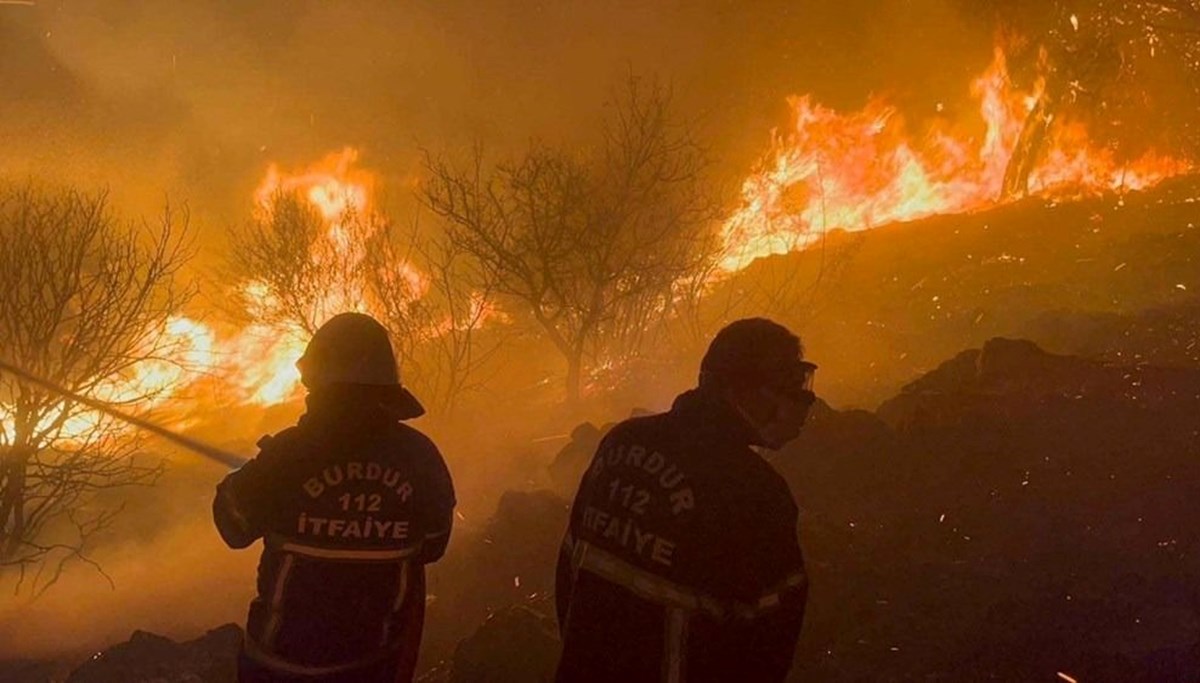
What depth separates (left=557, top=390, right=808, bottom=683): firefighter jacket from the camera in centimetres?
252

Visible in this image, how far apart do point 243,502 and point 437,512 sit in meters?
0.67

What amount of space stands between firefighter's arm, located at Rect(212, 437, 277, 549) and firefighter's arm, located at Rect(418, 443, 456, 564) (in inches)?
22.5

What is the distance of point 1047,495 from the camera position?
27.2 ft

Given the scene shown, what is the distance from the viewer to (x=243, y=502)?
124 inches

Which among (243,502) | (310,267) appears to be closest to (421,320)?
(310,267)

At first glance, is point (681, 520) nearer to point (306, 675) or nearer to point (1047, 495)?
point (306, 675)

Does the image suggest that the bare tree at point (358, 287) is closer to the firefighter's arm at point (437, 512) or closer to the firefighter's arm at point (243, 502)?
the firefighter's arm at point (437, 512)

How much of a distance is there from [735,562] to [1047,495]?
271 inches

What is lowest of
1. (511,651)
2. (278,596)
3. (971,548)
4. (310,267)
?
(971,548)

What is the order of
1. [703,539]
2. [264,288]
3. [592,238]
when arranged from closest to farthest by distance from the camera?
[703,539], [592,238], [264,288]

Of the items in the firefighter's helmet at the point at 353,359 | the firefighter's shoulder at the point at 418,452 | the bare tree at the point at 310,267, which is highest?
the bare tree at the point at 310,267

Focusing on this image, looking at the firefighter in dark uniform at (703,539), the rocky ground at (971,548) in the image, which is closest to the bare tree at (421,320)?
the rocky ground at (971,548)

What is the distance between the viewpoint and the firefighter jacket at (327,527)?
3.15m

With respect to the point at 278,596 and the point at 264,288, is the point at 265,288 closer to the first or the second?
the point at 264,288
